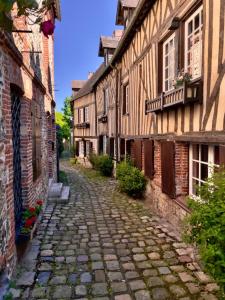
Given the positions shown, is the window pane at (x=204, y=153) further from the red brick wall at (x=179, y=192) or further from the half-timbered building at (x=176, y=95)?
the red brick wall at (x=179, y=192)

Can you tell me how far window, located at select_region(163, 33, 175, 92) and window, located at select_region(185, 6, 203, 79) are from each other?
0.60 metres

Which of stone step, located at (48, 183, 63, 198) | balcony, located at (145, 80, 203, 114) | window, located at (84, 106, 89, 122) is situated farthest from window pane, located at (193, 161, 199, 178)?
window, located at (84, 106, 89, 122)

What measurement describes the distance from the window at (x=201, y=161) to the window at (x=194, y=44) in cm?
126

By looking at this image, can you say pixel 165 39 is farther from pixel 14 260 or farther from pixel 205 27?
pixel 14 260

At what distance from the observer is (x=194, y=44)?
15.0 ft

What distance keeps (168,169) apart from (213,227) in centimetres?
300

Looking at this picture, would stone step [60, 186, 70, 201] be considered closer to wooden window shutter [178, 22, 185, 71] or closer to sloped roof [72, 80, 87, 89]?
wooden window shutter [178, 22, 185, 71]

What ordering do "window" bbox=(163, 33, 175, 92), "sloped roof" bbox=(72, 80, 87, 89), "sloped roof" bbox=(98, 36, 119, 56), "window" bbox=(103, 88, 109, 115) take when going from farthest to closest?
1. "sloped roof" bbox=(72, 80, 87, 89)
2. "sloped roof" bbox=(98, 36, 119, 56)
3. "window" bbox=(103, 88, 109, 115)
4. "window" bbox=(163, 33, 175, 92)

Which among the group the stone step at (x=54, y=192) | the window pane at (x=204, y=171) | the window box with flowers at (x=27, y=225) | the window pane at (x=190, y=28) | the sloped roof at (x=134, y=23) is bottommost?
the stone step at (x=54, y=192)

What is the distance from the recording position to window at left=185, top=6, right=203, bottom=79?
4.37 meters

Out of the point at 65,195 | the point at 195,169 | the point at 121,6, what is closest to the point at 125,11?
the point at 121,6

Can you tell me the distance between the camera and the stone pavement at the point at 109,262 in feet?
10.7

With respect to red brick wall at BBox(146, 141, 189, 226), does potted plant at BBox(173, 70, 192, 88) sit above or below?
above

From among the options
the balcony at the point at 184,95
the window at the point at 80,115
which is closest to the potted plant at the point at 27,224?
the balcony at the point at 184,95
